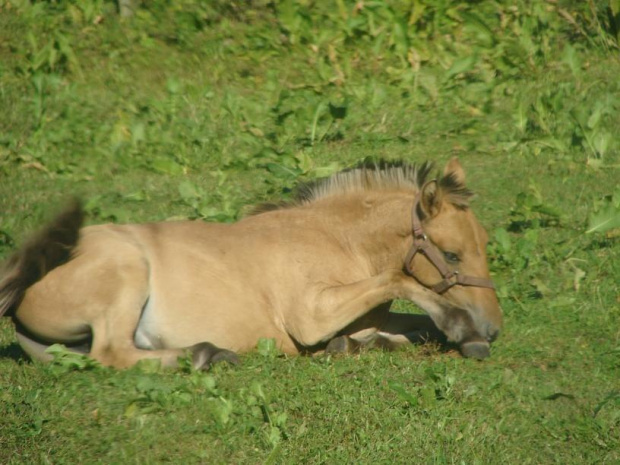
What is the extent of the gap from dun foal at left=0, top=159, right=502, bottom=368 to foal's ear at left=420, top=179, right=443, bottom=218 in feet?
0.05

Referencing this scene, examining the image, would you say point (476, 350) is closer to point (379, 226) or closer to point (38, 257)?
point (379, 226)

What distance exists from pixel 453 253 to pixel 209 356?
1741 millimetres

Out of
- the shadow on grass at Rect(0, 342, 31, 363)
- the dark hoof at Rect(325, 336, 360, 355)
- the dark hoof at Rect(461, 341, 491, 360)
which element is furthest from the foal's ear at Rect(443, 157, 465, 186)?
the shadow on grass at Rect(0, 342, 31, 363)

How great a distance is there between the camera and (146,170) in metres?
10.8

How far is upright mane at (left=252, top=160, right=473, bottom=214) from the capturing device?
725 cm

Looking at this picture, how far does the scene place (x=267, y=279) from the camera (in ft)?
23.4

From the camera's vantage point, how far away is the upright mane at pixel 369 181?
23.8ft

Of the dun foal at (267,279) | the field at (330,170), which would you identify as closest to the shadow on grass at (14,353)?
the field at (330,170)

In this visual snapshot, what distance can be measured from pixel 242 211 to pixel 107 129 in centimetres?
284

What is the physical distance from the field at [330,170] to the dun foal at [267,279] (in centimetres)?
25

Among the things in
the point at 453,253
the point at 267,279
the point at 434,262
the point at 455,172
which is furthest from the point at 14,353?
the point at 455,172

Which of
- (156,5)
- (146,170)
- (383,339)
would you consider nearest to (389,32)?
(156,5)

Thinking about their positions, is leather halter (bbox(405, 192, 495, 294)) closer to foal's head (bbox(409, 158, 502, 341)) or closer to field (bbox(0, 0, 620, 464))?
foal's head (bbox(409, 158, 502, 341))

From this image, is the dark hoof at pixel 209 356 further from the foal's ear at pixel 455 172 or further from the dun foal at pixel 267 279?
the foal's ear at pixel 455 172
